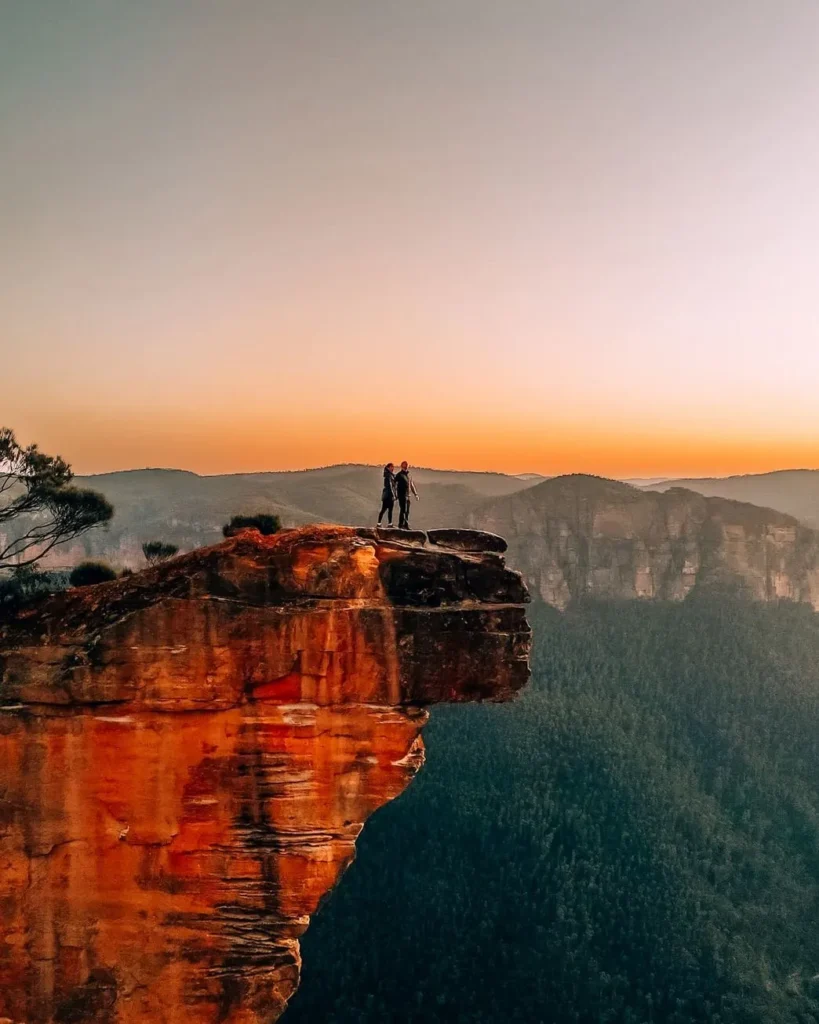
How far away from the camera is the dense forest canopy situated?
2303 inches

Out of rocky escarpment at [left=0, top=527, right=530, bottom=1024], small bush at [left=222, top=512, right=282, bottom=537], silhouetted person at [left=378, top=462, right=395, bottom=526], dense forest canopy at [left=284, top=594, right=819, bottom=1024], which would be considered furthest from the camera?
dense forest canopy at [left=284, top=594, right=819, bottom=1024]

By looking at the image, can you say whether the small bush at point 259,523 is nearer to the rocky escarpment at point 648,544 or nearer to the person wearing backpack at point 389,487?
the person wearing backpack at point 389,487

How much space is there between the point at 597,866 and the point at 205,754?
71812 millimetres

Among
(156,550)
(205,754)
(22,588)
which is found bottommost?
(205,754)

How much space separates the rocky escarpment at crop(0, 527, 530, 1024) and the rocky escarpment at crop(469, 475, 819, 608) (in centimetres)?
13762

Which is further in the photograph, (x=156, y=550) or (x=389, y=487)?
(x=156, y=550)

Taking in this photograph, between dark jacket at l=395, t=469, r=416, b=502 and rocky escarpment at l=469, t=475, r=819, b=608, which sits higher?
dark jacket at l=395, t=469, r=416, b=502

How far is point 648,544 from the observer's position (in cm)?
15412

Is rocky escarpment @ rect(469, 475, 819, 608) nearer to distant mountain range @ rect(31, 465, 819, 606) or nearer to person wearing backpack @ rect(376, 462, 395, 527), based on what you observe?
distant mountain range @ rect(31, 465, 819, 606)

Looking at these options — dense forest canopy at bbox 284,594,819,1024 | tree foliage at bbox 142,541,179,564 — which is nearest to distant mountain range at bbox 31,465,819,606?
dense forest canopy at bbox 284,594,819,1024

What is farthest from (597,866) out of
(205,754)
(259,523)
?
(205,754)

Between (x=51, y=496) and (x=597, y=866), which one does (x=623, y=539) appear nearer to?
(x=597, y=866)

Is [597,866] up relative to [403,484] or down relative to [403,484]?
down

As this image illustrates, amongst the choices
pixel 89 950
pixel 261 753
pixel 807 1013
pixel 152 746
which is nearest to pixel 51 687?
pixel 152 746
